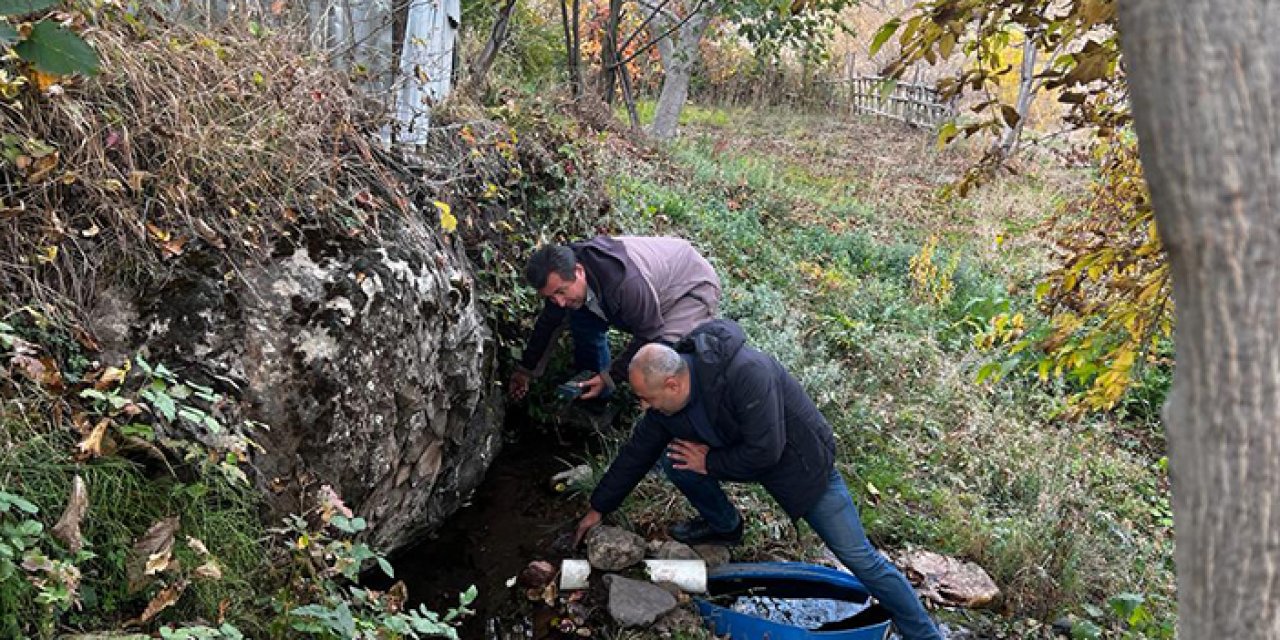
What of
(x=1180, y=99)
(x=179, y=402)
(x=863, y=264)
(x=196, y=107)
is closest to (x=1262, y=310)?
(x=1180, y=99)

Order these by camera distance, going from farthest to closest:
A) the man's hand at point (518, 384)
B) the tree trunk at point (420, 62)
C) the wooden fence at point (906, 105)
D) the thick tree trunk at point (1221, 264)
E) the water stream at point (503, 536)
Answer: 1. the wooden fence at point (906, 105)
2. the man's hand at point (518, 384)
3. the tree trunk at point (420, 62)
4. the water stream at point (503, 536)
5. the thick tree trunk at point (1221, 264)

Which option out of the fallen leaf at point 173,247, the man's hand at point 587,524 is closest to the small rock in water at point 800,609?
the man's hand at point 587,524

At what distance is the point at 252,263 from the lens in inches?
140

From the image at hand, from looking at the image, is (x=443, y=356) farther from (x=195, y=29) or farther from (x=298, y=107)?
(x=195, y=29)

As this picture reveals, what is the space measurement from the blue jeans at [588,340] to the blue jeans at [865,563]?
181 cm

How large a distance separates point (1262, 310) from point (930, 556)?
4.40 meters

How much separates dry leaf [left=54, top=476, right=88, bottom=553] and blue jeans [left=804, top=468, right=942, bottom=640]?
2.88 meters

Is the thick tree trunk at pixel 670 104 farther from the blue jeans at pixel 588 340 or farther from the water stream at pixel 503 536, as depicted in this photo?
the water stream at pixel 503 536

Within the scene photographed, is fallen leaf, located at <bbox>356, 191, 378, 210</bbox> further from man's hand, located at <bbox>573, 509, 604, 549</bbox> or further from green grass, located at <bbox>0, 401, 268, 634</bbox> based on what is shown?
man's hand, located at <bbox>573, 509, 604, 549</bbox>

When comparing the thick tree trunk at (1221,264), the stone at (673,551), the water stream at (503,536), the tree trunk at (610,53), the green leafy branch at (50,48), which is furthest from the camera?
the tree trunk at (610,53)

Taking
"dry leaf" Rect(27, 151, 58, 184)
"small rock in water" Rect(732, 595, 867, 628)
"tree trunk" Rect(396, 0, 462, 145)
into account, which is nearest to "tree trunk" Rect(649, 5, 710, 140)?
"tree trunk" Rect(396, 0, 462, 145)

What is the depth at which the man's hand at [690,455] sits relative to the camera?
411 centimetres

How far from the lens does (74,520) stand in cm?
253

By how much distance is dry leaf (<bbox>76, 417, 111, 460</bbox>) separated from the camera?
2.67 meters
